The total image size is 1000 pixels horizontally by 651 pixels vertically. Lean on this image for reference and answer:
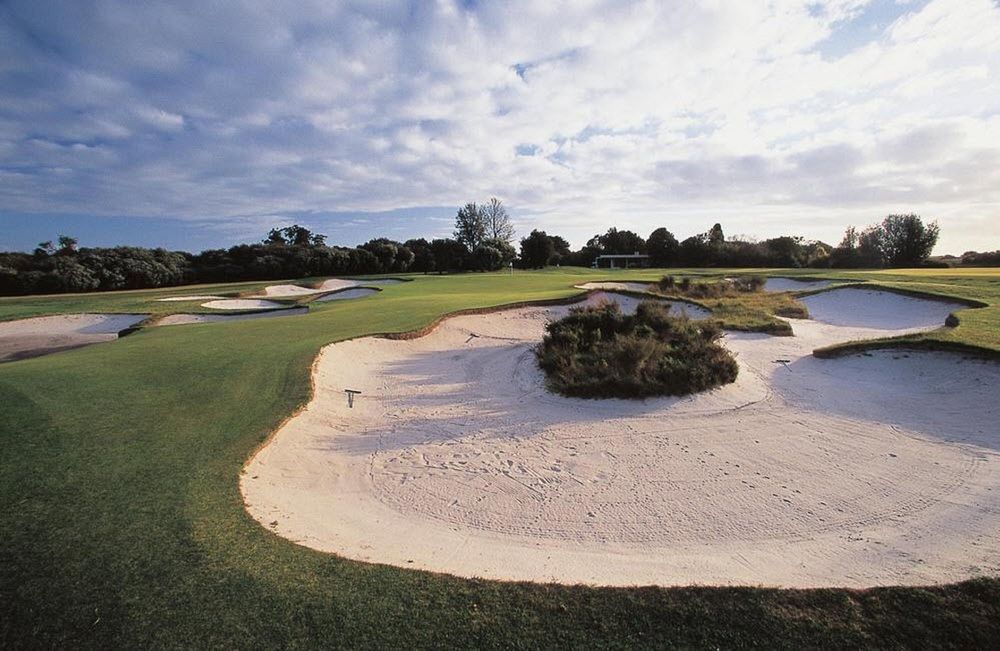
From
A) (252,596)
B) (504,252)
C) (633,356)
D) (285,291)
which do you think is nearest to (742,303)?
(633,356)

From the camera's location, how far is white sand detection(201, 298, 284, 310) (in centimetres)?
2392

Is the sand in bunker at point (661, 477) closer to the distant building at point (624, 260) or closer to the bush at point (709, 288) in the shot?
the bush at point (709, 288)

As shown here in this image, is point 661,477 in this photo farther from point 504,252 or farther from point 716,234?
point 716,234

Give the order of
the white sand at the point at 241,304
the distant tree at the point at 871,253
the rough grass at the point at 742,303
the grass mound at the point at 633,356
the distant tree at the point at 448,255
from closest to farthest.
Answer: the grass mound at the point at 633,356
the rough grass at the point at 742,303
the white sand at the point at 241,304
the distant tree at the point at 871,253
the distant tree at the point at 448,255

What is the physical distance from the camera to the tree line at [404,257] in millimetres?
37688

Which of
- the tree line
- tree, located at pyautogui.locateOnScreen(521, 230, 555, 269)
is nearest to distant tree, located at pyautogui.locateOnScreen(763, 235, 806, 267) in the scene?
the tree line

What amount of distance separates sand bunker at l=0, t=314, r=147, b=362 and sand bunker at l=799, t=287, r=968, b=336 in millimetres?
27820

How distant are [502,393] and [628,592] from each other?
7021mm

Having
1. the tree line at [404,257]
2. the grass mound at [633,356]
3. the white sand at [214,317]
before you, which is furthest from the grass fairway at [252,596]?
the tree line at [404,257]

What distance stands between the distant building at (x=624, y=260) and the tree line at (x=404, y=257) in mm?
1212

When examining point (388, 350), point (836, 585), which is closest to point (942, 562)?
point (836, 585)

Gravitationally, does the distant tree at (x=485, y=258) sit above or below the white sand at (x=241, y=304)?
above

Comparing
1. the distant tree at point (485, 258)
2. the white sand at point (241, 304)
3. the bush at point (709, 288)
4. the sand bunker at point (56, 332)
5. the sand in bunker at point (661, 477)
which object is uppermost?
the distant tree at point (485, 258)

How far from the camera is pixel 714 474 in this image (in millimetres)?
6848
